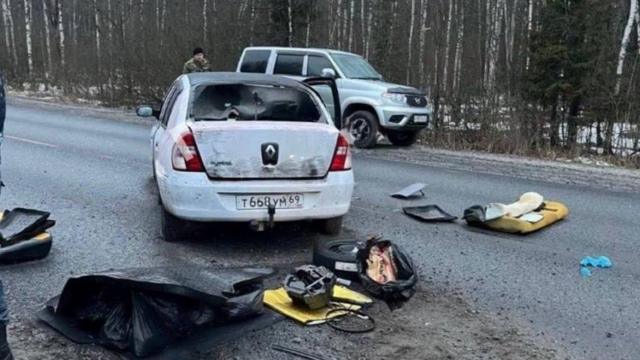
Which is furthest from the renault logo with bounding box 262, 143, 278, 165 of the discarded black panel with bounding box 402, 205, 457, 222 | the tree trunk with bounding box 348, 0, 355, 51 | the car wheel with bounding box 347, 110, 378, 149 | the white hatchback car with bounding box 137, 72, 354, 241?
the tree trunk with bounding box 348, 0, 355, 51

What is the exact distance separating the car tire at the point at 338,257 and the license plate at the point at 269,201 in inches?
17.6

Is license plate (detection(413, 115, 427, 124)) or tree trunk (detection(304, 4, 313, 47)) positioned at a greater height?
tree trunk (detection(304, 4, 313, 47))

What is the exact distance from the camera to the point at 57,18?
41125 mm

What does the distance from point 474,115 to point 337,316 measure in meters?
12.6

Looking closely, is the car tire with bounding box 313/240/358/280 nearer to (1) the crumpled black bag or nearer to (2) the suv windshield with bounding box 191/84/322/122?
(1) the crumpled black bag

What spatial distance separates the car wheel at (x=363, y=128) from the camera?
14781mm

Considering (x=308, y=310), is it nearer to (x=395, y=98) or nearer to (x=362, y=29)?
(x=395, y=98)

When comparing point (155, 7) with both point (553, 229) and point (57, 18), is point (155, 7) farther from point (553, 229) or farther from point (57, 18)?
point (553, 229)

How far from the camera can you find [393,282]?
200 inches

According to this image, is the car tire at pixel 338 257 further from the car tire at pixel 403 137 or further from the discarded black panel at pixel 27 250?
the car tire at pixel 403 137

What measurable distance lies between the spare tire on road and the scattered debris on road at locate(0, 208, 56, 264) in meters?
2.37

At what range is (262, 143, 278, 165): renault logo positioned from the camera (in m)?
5.98

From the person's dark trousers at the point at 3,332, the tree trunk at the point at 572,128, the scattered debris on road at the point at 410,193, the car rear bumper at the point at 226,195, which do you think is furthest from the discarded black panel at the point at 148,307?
the tree trunk at the point at 572,128

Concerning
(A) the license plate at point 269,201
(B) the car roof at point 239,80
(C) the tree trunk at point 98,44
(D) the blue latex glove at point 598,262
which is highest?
(C) the tree trunk at point 98,44
